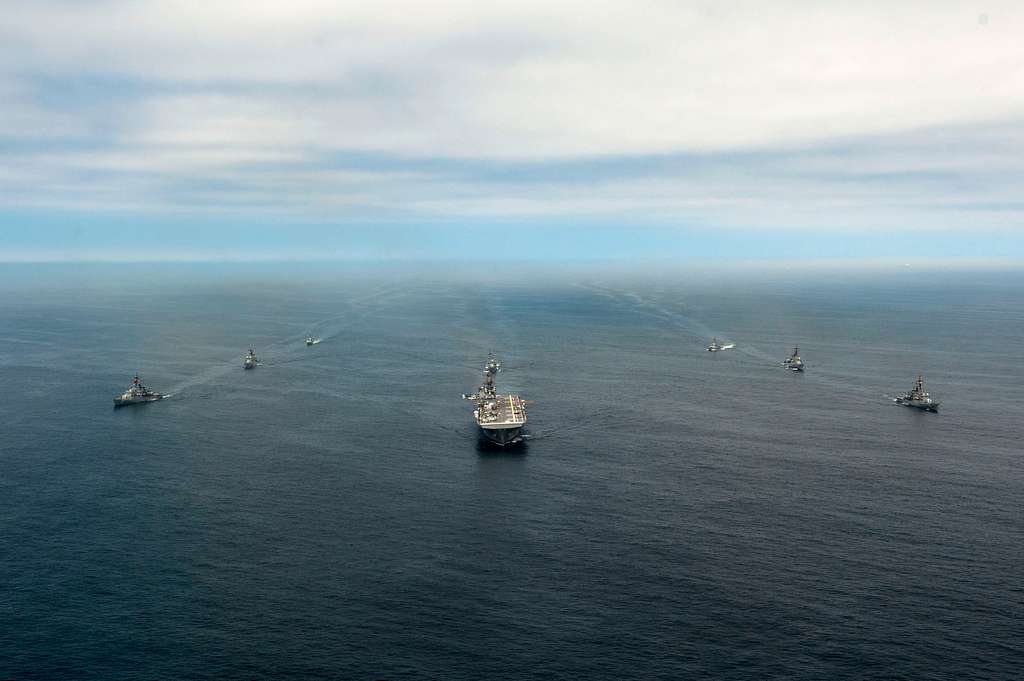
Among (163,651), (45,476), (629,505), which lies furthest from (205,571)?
(629,505)

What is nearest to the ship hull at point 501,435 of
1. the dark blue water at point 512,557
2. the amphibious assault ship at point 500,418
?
the amphibious assault ship at point 500,418

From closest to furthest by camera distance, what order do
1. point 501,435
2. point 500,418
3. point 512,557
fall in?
→ point 512,557 < point 501,435 < point 500,418

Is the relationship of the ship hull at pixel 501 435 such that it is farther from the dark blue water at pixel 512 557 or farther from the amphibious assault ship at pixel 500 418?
the dark blue water at pixel 512 557

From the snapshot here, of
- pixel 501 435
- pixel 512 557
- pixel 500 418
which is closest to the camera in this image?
pixel 512 557

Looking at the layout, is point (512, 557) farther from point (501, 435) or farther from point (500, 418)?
point (500, 418)

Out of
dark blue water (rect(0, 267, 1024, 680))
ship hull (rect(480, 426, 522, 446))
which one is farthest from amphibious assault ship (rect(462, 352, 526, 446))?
dark blue water (rect(0, 267, 1024, 680))

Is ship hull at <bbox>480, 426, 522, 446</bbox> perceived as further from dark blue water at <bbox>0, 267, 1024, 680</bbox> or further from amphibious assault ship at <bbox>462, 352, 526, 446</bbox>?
dark blue water at <bbox>0, 267, 1024, 680</bbox>

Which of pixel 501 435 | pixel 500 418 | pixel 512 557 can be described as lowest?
pixel 512 557

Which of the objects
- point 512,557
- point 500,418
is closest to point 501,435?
point 500,418

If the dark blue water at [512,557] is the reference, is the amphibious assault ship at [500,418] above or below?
above
